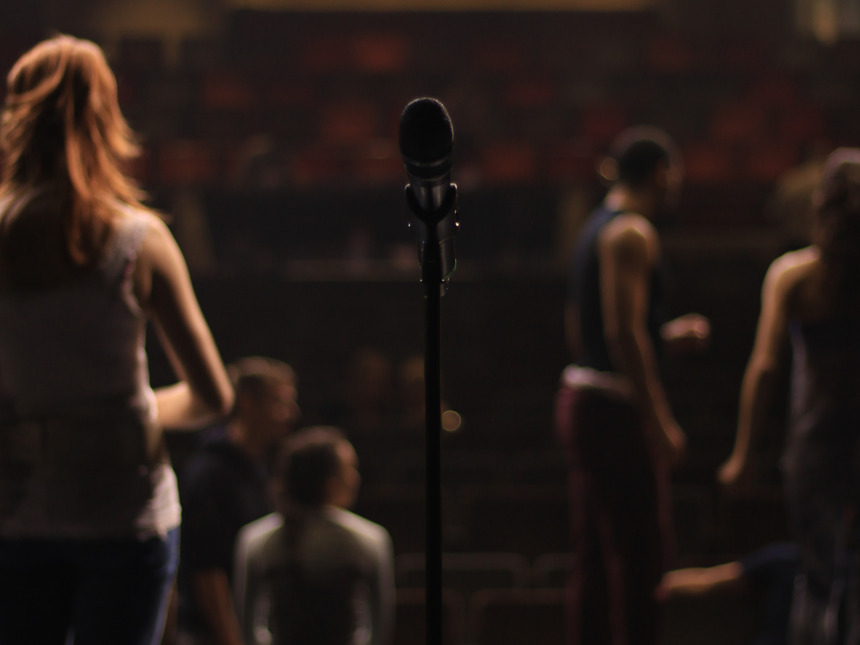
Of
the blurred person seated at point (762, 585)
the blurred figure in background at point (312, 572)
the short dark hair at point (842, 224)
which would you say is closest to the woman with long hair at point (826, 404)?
the short dark hair at point (842, 224)

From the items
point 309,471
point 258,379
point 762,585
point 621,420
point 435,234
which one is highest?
point 435,234

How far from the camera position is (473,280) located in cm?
677

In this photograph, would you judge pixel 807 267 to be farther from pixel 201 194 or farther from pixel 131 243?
pixel 201 194

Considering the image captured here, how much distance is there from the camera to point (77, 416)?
1.21 metres

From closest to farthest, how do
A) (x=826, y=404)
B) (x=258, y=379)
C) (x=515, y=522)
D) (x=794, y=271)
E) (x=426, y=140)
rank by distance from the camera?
(x=426, y=140)
(x=826, y=404)
(x=794, y=271)
(x=258, y=379)
(x=515, y=522)

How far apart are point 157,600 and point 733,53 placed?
1024cm

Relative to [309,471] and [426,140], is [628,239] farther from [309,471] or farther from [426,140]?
[426,140]

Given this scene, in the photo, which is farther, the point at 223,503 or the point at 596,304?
the point at 223,503

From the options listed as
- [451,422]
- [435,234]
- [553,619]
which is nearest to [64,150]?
[435,234]

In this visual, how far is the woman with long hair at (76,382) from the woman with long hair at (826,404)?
4.94ft

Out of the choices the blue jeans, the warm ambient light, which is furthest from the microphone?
the warm ambient light

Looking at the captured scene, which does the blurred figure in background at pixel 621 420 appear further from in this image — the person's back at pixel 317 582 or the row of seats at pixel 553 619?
the person's back at pixel 317 582

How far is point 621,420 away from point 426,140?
1.67m

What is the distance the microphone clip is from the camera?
1141 millimetres
